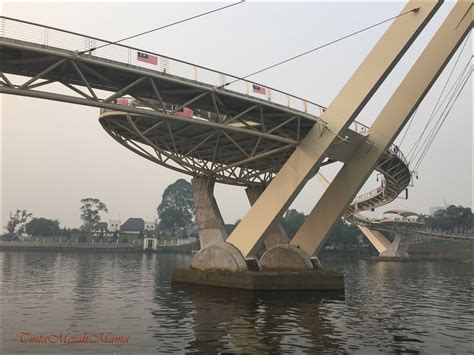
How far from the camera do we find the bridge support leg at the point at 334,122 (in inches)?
1134

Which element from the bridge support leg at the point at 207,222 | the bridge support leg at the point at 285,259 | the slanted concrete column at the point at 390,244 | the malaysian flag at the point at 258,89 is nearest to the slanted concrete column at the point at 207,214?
the bridge support leg at the point at 207,222

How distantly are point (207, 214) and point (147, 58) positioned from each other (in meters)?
16.6

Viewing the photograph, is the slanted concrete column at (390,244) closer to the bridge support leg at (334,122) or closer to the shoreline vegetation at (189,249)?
the shoreline vegetation at (189,249)

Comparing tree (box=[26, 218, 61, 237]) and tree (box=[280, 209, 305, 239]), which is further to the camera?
tree (box=[26, 218, 61, 237])

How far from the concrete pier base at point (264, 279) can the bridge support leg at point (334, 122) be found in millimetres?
2274

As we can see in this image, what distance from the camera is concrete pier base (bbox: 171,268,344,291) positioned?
26391 millimetres

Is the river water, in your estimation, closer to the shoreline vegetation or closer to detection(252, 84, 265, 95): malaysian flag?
detection(252, 84, 265, 95): malaysian flag

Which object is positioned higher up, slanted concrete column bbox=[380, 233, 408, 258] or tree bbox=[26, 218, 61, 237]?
tree bbox=[26, 218, 61, 237]

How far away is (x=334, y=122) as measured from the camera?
29.9 m

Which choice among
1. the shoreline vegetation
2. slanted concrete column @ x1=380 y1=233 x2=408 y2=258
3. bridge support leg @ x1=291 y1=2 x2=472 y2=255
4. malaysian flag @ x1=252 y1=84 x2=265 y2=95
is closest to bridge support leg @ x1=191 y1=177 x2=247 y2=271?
bridge support leg @ x1=291 y1=2 x2=472 y2=255

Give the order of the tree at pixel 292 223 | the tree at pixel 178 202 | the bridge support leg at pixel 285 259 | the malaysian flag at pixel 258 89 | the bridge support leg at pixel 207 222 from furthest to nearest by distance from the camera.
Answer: the tree at pixel 178 202, the tree at pixel 292 223, the bridge support leg at pixel 285 259, the bridge support leg at pixel 207 222, the malaysian flag at pixel 258 89

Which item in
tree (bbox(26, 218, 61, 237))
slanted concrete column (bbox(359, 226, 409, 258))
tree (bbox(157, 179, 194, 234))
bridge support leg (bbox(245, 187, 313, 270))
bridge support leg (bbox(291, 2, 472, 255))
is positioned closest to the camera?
bridge support leg (bbox(291, 2, 472, 255))

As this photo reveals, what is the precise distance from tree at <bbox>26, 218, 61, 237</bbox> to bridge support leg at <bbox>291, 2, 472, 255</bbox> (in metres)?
139

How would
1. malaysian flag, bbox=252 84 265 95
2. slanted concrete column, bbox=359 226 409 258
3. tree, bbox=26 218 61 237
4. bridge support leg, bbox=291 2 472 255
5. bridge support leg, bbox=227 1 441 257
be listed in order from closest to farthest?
bridge support leg, bbox=227 1 441 257 → malaysian flag, bbox=252 84 265 95 → bridge support leg, bbox=291 2 472 255 → slanted concrete column, bbox=359 226 409 258 → tree, bbox=26 218 61 237
